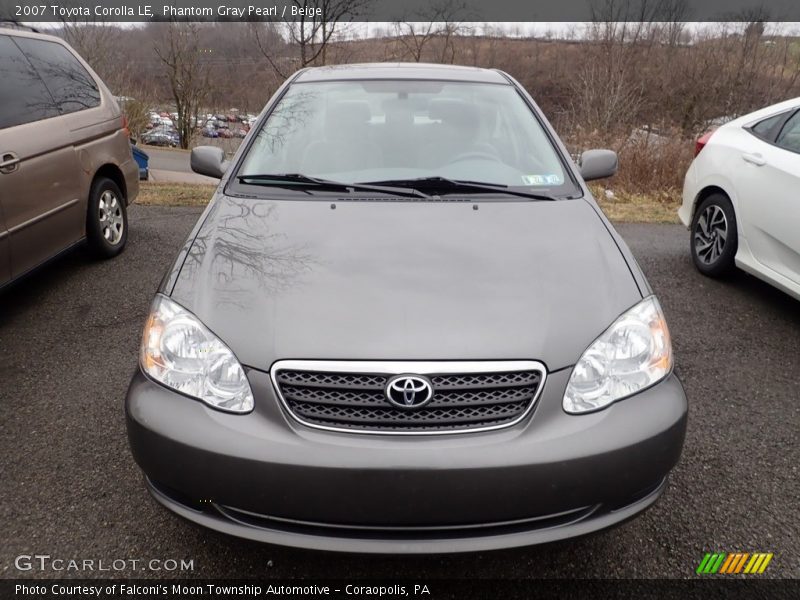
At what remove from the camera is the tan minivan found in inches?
144

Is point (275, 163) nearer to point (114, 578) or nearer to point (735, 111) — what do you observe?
point (114, 578)

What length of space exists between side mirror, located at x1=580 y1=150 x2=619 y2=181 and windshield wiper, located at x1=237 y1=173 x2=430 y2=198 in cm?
112

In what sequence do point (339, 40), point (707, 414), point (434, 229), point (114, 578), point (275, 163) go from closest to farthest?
point (114, 578) < point (434, 229) < point (275, 163) < point (707, 414) < point (339, 40)

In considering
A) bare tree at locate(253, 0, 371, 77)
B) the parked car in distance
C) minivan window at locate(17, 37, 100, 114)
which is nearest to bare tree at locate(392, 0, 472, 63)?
bare tree at locate(253, 0, 371, 77)

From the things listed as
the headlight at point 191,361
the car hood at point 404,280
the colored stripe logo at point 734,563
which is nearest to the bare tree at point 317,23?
the car hood at point 404,280

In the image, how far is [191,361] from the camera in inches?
71.1

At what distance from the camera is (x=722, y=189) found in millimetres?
4633

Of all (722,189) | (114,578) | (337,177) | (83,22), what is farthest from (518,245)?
(83,22)

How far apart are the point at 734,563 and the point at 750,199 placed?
9.77ft

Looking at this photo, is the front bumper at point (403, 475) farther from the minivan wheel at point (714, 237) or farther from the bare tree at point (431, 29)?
the bare tree at point (431, 29)

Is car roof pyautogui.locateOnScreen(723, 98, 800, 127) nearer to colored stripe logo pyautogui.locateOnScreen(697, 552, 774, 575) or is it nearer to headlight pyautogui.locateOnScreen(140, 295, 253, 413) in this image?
colored stripe logo pyautogui.locateOnScreen(697, 552, 774, 575)

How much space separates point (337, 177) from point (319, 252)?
0.66 metres

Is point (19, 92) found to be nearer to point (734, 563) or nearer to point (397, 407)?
point (397, 407)

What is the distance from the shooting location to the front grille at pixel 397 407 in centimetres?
166
